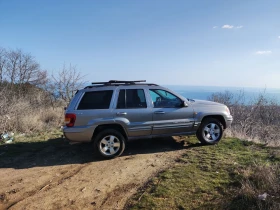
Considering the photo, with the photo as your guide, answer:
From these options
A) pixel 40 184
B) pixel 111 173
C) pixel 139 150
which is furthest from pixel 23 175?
pixel 139 150

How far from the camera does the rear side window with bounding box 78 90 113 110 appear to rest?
586cm

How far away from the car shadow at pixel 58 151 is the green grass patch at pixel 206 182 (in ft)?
3.45

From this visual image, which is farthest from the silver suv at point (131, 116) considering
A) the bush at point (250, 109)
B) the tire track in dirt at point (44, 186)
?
the bush at point (250, 109)

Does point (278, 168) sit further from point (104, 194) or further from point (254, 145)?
point (104, 194)

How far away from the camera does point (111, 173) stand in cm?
509

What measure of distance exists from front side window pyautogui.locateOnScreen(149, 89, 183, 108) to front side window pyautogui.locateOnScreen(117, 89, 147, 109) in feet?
1.00

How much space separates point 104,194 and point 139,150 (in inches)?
105

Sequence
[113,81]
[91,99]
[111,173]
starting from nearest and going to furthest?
[111,173]
[91,99]
[113,81]

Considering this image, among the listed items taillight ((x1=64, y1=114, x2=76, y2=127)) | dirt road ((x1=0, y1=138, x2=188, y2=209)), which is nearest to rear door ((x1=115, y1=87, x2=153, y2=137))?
dirt road ((x1=0, y1=138, x2=188, y2=209))

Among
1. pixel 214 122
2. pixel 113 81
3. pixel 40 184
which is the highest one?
pixel 113 81

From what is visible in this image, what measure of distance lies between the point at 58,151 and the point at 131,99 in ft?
9.27

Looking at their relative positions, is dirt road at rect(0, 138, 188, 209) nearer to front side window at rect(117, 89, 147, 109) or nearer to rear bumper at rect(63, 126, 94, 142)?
rear bumper at rect(63, 126, 94, 142)

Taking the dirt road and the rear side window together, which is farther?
the rear side window

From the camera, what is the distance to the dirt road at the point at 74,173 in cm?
397
